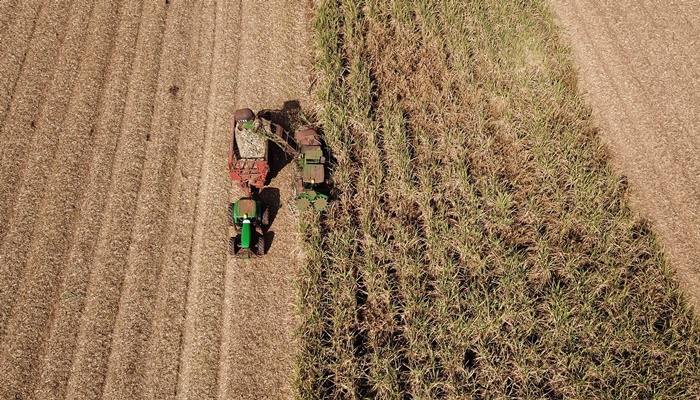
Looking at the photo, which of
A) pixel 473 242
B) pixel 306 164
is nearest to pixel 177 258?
pixel 306 164

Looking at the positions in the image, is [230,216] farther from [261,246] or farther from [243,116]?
[243,116]

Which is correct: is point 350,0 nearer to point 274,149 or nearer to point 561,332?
point 274,149

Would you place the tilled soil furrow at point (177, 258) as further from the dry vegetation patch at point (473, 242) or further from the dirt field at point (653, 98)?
the dirt field at point (653, 98)

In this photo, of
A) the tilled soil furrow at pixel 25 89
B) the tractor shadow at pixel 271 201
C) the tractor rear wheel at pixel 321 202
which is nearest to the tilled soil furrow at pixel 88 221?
the tilled soil furrow at pixel 25 89

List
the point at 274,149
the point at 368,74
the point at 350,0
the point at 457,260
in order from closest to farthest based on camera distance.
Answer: the point at 457,260 < the point at 274,149 < the point at 368,74 < the point at 350,0

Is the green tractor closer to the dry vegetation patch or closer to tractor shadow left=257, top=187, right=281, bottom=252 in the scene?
tractor shadow left=257, top=187, right=281, bottom=252

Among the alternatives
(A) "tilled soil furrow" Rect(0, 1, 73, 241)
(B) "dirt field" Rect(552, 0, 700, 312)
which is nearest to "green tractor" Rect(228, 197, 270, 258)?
(A) "tilled soil furrow" Rect(0, 1, 73, 241)

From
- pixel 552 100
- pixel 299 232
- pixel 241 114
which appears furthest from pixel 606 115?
pixel 241 114
